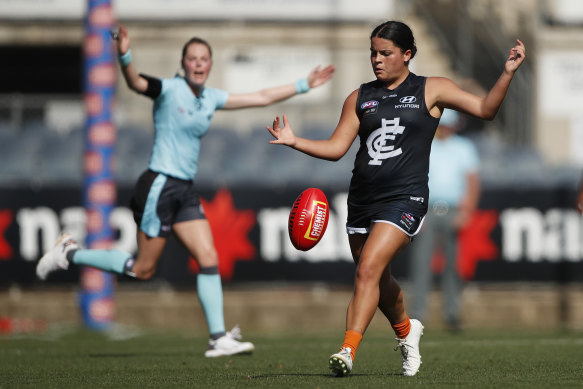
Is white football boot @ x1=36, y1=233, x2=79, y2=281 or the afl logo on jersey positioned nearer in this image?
the afl logo on jersey

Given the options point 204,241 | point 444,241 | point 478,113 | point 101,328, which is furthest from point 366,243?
point 101,328

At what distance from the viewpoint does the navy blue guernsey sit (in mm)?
6836

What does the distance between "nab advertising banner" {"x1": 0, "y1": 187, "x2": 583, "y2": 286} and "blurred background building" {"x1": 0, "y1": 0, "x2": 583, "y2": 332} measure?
18 millimetres

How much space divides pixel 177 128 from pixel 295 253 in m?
5.10

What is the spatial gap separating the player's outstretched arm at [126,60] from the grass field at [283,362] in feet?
7.03

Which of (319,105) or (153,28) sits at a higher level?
(153,28)

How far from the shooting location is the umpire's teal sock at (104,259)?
29.6ft

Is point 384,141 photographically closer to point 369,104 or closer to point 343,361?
point 369,104

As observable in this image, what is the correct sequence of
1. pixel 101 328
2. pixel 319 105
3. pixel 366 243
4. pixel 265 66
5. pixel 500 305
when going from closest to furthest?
pixel 366 243
pixel 101 328
pixel 500 305
pixel 319 105
pixel 265 66

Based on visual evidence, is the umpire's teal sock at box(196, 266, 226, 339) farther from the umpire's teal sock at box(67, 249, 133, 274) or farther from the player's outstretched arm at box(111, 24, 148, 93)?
the player's outstretched arm at box(111, 24, 148, 93)

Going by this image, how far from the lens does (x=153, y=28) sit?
65.7 feet

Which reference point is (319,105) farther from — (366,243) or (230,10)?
(366,243)

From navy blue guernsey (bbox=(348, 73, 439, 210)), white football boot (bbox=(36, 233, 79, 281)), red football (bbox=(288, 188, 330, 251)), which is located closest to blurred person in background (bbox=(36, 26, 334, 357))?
white football boot (bbox=(36, 233, 79, 281))

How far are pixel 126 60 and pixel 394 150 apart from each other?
2.62 m
